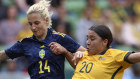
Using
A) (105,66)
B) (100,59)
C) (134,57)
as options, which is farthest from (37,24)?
(134,57)

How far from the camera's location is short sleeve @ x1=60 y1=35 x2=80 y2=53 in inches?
167

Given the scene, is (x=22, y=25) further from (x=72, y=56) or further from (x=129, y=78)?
(x=72, y=56)

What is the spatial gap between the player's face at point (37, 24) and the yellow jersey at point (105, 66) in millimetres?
687

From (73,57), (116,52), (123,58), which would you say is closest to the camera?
(123,58)

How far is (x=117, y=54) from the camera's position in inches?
145

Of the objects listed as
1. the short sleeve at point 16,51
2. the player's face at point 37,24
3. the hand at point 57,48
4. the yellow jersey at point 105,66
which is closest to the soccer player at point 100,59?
the yellow jersey at point 105,66

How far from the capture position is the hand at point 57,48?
13.4ft

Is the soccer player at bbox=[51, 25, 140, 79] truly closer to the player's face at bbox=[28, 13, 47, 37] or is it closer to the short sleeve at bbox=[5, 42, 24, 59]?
the player's face at bbox=[28, 13, 47, 37]

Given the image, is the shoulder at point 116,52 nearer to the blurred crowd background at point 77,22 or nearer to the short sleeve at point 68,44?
the short sleeve at point 68,44

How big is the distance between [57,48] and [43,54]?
0.67ft

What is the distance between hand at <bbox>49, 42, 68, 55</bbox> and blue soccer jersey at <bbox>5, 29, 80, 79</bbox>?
0.06m

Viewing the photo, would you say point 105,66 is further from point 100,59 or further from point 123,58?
point 123,58

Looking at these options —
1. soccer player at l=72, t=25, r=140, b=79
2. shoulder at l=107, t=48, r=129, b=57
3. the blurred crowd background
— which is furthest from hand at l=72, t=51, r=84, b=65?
the blurred crowd background

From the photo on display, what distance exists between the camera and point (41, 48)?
4.21m
